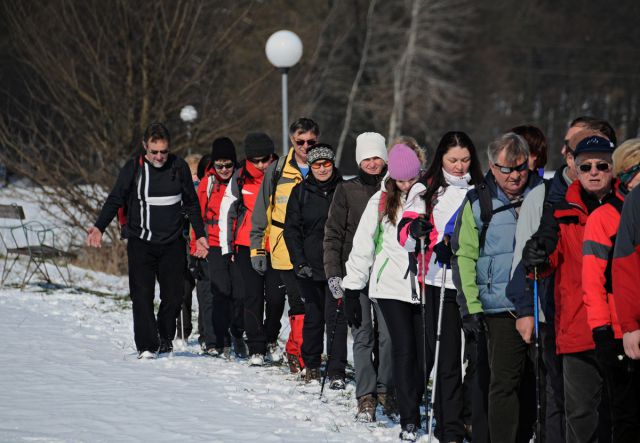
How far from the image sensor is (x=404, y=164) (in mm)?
7047

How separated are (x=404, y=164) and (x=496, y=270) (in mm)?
1176

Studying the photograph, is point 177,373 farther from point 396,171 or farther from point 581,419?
point 581,419

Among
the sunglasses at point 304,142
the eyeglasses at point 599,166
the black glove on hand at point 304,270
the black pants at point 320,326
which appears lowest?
the black pants at point 320,326

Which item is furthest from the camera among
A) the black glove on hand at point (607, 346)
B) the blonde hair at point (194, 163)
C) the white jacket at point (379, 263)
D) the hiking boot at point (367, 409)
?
the blonde hair at point (194, 163)

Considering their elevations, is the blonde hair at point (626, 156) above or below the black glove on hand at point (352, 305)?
above

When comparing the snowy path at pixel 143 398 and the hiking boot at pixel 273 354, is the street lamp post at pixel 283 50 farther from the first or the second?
the snowy path at pixel 143 398

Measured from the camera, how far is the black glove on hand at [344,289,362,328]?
7.27m

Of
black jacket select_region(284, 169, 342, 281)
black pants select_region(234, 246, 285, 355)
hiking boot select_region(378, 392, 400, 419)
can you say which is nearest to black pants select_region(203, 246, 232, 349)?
black pants select_region(234, 246, 285, 355)

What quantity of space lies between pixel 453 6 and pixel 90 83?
33009 mm

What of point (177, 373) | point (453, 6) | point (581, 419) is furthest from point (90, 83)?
point (453, 6)

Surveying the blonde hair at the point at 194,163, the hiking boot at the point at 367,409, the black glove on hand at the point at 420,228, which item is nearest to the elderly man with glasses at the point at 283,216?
the hiking boot at the point at 367,409

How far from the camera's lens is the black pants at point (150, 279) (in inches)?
366

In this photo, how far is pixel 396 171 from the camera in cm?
707

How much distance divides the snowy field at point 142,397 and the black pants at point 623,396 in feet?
6.40
